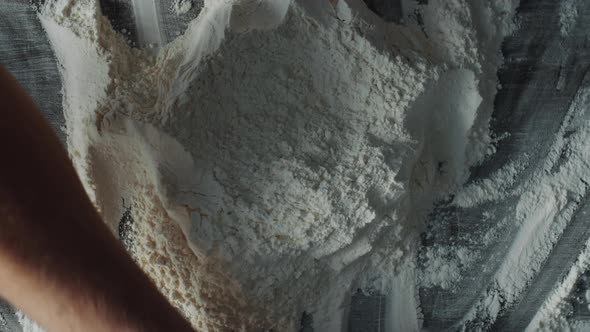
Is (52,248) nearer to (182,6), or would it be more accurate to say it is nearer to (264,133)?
(264,133)

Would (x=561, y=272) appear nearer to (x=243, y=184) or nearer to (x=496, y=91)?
(x=496, y=91)

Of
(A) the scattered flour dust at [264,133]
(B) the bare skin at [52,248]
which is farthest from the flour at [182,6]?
(B) the bare skin at [52,248]

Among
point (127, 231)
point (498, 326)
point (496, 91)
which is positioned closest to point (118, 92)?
point (127, 231)

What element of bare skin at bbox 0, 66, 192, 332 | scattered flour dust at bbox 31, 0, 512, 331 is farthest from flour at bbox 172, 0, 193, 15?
bare skin at bbox 0, 66, 192, 332

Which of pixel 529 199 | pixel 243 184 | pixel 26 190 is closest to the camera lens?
pixel 26 190

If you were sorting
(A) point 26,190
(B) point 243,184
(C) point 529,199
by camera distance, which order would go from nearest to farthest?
(A) point 26,190
(B) point 243,184
(C) point 529,199

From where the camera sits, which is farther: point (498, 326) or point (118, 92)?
point (498, 326)

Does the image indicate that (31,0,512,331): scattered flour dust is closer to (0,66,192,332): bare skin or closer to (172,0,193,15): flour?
(172,0,193,15): flour
